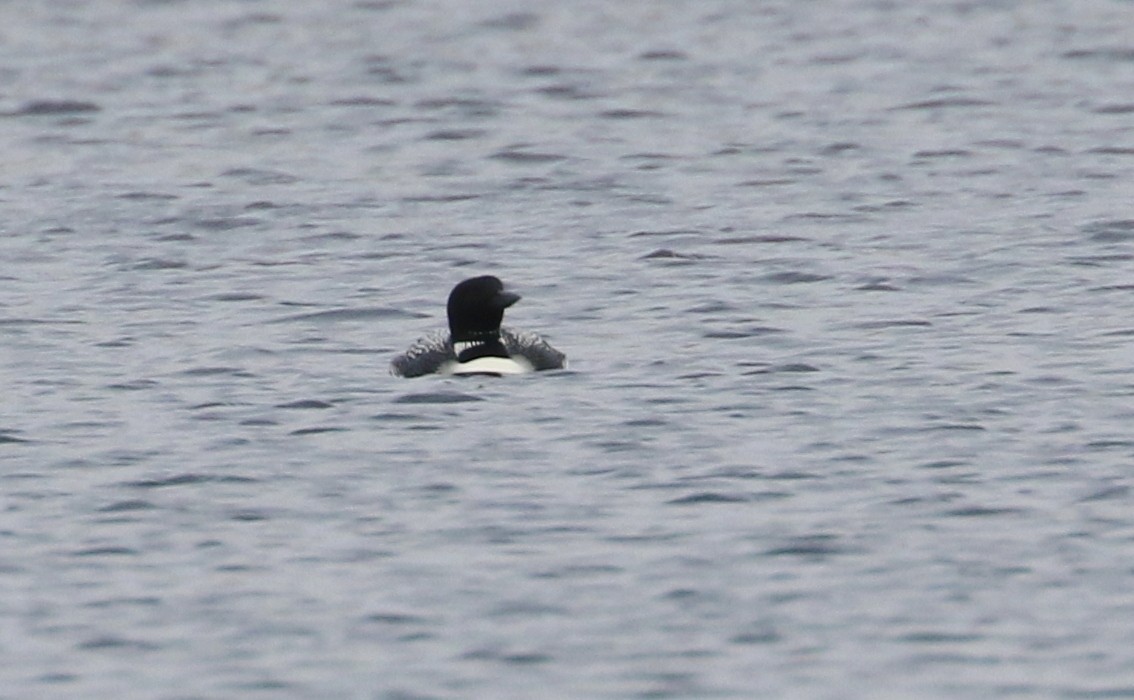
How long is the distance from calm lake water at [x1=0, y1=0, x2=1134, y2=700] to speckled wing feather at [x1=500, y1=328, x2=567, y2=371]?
5.9 inches

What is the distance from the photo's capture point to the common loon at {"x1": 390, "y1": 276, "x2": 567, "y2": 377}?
1553 cm

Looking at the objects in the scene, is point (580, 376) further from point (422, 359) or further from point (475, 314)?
point (422, 359)

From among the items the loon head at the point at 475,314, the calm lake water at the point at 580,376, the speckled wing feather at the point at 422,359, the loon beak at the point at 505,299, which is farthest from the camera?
the loon beak at the point at 505,299

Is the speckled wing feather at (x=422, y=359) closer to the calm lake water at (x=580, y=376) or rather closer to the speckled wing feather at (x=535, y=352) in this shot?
the calm lake water at (x=580, y=376)

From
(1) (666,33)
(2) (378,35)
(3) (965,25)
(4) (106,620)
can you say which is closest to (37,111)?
(2) (378,35)

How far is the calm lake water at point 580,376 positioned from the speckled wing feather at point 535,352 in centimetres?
15

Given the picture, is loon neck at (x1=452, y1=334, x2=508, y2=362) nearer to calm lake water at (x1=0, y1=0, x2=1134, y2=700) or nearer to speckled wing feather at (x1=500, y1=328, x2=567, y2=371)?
speckled wing feather at (x1=500, y1=328, x2=567, y2=371)

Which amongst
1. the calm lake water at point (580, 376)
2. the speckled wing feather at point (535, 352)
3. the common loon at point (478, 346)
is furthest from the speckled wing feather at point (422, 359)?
the speckled wing feather at point (535, 352)

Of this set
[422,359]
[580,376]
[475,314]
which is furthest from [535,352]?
[422,359]

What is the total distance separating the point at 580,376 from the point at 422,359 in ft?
2.98

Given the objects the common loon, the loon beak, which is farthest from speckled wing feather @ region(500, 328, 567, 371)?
the loon beak

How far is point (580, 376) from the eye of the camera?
15.5 m

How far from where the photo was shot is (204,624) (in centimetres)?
1077

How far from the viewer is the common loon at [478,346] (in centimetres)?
1553
